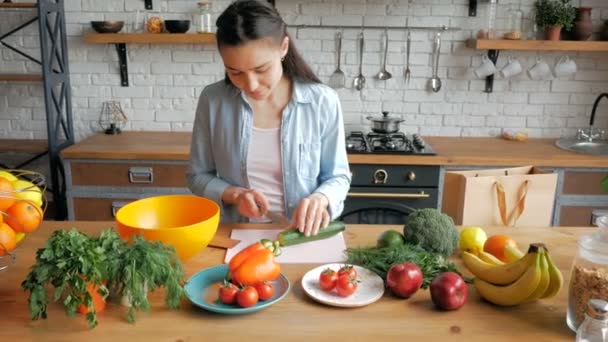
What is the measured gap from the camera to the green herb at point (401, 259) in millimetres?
1225

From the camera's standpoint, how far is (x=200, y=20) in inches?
124

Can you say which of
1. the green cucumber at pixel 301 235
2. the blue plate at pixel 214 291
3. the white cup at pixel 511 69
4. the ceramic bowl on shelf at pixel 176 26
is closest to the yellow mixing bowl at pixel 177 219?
the blue plate at pixel 214 291

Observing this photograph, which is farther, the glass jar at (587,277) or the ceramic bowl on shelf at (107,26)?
the ceramic bowl on shelf at (107,26)

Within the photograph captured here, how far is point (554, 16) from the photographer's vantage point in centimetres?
300

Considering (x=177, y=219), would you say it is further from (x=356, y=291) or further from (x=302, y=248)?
(x=356, y=291)

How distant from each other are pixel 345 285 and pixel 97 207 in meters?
2.16

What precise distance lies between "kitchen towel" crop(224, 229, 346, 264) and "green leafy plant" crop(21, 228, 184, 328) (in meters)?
0.32

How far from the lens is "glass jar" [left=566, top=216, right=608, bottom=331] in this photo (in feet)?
3.33

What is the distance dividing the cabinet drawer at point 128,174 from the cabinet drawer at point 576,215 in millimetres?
1995

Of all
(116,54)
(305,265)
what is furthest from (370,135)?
(305,265)

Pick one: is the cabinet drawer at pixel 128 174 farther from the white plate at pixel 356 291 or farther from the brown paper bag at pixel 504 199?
the white plate at pixel 356 291

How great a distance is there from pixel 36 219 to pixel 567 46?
2824 mm

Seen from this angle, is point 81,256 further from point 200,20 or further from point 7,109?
point 7,109

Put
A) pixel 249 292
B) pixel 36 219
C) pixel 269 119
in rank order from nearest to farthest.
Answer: pixel 249 292 → pixel 36 219 → pixel 269 119
